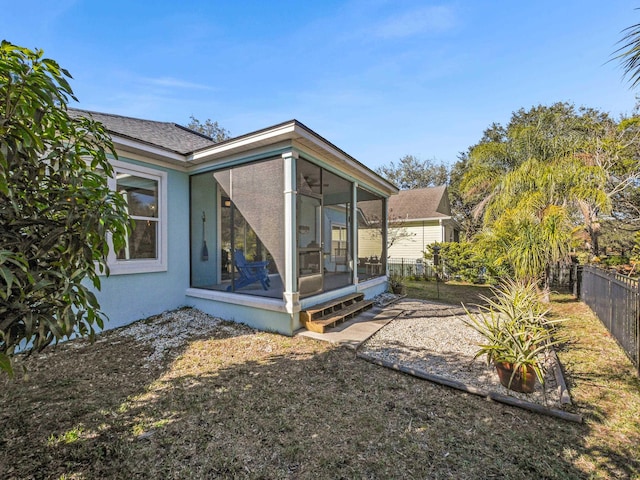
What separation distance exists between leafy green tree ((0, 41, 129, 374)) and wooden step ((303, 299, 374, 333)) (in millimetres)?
3754

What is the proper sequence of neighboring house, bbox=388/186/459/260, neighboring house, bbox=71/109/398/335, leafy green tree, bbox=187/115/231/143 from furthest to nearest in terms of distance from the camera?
leafy green tree, bbox=187/115/231/143
neighboring house, bbox=388/186/459/260
neighboring house, bbox=71/109/398/335

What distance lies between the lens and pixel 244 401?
3.05 m

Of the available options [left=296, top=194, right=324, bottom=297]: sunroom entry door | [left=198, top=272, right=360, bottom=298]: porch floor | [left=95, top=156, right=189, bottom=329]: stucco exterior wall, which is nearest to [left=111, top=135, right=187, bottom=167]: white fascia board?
[left=95, top=156, right=189, bottom=329]: stucco exterior wall

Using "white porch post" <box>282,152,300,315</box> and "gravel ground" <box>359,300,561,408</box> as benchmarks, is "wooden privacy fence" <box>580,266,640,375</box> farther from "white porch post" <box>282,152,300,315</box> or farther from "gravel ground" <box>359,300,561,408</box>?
"white porch post" <box>282,152,300,315</box>

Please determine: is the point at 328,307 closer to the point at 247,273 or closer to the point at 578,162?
the point at 247,273

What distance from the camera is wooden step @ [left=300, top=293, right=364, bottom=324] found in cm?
527

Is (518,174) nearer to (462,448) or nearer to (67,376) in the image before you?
(462,448)

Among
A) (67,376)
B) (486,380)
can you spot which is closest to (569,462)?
(486,380)

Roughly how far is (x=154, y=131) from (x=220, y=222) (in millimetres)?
2928

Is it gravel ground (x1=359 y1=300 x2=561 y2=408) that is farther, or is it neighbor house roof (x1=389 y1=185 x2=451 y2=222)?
neighbor house roof (x1=389 y1=185 x2=451 y2=222)

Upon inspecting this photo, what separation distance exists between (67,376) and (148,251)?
9.30 ft

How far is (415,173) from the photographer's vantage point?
31.0 meters

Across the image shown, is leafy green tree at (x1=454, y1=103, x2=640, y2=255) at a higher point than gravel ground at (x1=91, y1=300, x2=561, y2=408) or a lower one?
higher

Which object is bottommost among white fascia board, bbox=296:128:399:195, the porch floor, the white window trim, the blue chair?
the porch floor
